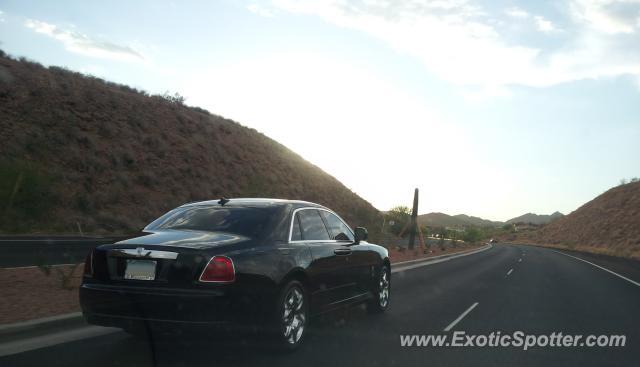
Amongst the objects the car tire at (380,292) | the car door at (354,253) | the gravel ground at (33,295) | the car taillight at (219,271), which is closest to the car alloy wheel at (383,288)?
the car tire at (380,292)

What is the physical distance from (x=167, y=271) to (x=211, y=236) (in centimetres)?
74

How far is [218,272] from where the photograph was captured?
567 cm

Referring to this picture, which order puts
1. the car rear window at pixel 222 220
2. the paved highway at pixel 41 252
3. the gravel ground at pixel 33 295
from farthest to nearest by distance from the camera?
the paved highway at pixel 41 252
the gravel ground at pixel 33 295
the car rear window at pixel 222 220

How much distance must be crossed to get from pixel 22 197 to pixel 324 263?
74.7ft

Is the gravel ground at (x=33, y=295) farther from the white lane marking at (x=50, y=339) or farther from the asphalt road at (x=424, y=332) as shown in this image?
the asphalt road at (x=424, y=332)

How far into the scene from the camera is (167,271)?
5.64 meters

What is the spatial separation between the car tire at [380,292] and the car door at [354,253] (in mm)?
375

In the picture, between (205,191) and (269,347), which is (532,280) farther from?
(205,191)

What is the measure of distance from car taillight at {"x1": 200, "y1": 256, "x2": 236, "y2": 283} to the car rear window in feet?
2.29

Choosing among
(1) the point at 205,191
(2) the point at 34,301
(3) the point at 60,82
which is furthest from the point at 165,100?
(2) the point at 34,301

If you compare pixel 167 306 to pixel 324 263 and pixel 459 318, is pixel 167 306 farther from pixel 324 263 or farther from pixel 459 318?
pixel 459 318

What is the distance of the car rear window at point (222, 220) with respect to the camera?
21.5ft

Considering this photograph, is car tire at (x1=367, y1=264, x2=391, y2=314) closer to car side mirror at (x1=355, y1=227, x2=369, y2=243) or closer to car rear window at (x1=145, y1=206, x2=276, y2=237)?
car side mirror at (x1=355, y1=227, x2=369, y2=243)

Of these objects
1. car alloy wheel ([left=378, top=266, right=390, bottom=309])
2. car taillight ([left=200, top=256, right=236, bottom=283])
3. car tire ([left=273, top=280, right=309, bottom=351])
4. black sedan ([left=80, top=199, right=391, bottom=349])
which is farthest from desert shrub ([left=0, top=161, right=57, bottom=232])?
car taillight ([left=200, top=256, right=236, bottom=283])
